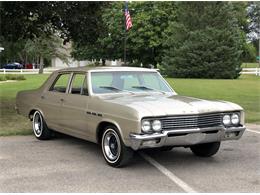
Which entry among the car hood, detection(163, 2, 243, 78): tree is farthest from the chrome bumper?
detection(163, 2, 243, 78): tree

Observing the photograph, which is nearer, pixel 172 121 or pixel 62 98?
pixel 172 121

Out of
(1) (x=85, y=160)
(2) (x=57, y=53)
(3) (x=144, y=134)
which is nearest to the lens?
(3) (x=144, y=134)

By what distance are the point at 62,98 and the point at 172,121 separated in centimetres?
257

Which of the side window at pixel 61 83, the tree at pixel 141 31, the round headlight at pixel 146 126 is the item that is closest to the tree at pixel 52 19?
the side window at pixel 61 83

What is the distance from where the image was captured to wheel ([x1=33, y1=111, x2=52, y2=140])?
8.88 metres

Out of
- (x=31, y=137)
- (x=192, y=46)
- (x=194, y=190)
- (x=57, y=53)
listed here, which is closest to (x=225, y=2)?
(x=192, y=46)

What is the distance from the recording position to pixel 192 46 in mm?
40312

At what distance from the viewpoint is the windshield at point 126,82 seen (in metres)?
7.69

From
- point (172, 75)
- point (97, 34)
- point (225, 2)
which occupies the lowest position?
point (172, 75)

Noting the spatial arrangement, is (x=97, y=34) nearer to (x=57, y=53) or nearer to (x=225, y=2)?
(x=225, y=2)

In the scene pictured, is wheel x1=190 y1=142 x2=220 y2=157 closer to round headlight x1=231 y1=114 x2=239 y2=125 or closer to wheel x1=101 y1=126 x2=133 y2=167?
round headlight x1=231 y1=114 x2=239 y2=125

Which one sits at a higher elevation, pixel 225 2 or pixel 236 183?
pixel 225 2

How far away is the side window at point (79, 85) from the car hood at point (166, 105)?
1.98 feet

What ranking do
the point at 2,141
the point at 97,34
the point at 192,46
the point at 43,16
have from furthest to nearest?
1. the point at 192,46
2. the point at 97,34
3. the point at 43,16
4. the point at 2,141
